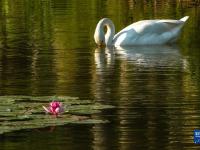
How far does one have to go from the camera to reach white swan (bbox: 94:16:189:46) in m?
21.7

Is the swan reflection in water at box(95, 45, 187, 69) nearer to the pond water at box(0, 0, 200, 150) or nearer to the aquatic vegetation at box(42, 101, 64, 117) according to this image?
the pond water at box(0, 0, 200, 150)

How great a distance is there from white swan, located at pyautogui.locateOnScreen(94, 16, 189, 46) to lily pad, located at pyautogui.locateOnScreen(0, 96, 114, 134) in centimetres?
885

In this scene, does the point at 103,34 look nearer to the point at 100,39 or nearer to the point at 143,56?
the point at 100,39

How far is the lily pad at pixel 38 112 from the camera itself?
35.8 ft

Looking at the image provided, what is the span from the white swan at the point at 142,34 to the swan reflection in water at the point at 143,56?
30 centimetres

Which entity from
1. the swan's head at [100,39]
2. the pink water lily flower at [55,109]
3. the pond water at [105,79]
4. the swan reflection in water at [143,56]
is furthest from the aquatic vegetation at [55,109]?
the swan's head at [100,39]

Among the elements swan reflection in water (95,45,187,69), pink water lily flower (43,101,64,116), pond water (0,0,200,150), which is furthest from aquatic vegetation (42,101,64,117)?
swan reflection in water (95,45,187,69)

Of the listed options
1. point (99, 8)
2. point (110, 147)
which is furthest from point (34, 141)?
point (99, 8)

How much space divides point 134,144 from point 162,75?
5830mm

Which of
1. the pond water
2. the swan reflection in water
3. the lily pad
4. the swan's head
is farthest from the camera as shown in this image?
the swan's head

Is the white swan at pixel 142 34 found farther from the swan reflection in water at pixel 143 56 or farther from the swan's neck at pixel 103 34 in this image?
the swan reflection in water at pixel 143 56

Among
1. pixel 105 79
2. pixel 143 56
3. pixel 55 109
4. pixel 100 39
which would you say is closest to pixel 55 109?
pixel 55 109

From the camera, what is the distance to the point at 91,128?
427 inches

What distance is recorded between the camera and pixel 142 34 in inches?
861
